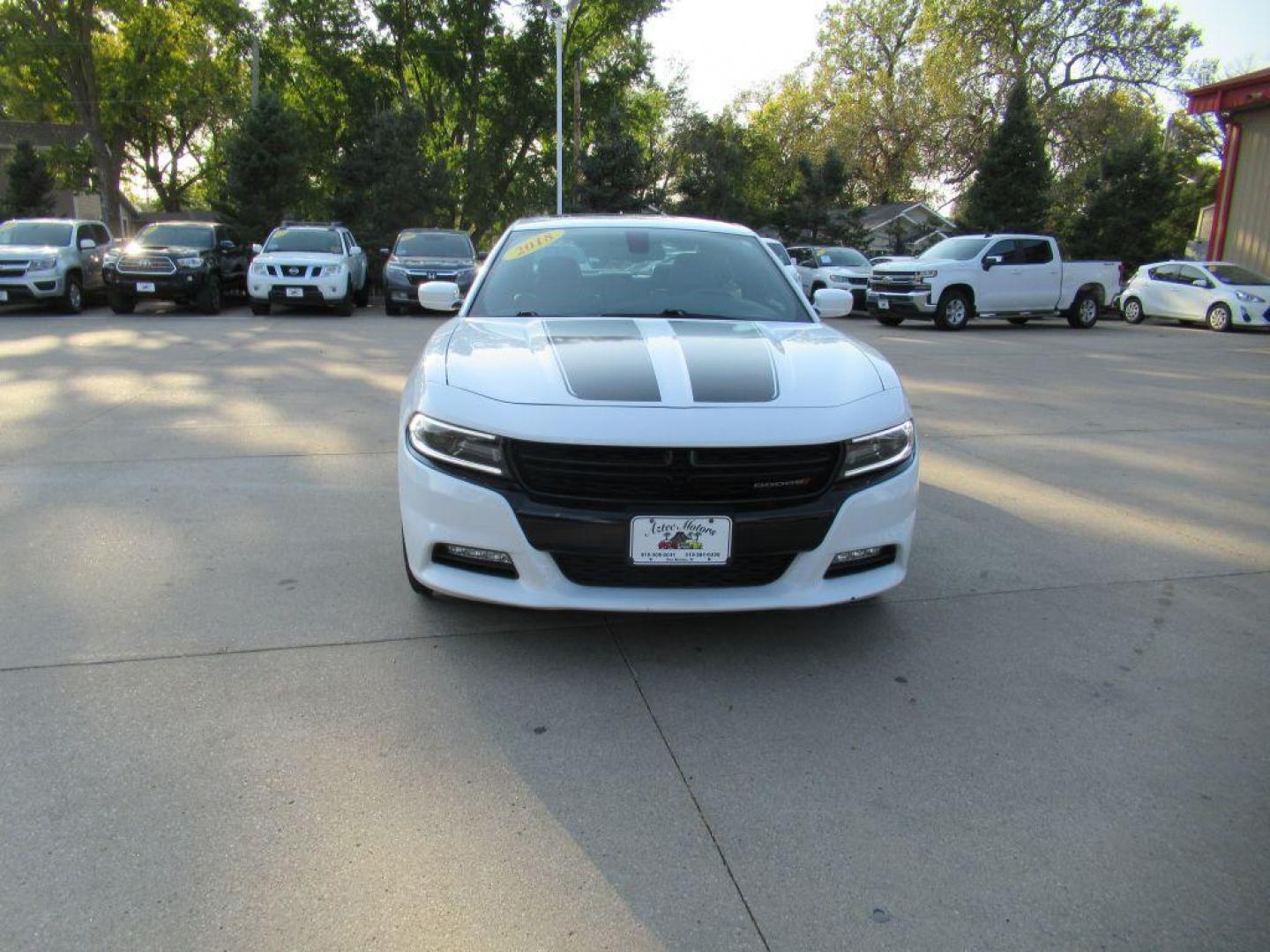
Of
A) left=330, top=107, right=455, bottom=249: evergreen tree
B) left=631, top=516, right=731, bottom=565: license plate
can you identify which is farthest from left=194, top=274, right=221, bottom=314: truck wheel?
left=631, top=516, right=731, bottom=565: license plate

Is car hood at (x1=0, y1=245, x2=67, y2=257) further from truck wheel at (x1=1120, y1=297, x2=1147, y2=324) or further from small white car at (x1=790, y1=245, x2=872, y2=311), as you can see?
truck wheel at (x1=1120, y1=297, x2=1147, y2=324)

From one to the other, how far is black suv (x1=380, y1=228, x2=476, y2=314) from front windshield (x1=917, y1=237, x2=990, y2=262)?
29.5 feet

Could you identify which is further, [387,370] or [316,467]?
[387,370]

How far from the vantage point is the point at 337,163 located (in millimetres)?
29031

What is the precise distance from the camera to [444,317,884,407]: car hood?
325 centimetres

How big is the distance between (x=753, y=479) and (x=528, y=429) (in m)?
0.77

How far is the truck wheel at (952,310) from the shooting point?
58.9 feet

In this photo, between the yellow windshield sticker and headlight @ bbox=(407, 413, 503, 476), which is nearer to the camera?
headlight @ bbox=(407, 413, 503, 476)

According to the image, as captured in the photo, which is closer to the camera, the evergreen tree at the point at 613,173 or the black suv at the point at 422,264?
the black suv at the point at 422,264

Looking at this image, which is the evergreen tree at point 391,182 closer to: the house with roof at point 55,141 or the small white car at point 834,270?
the small white car at point 834,270

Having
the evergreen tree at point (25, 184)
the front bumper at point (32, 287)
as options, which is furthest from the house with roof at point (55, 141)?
the front bumper at point (32, 287)

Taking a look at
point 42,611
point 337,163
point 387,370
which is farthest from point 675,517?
point 337,163

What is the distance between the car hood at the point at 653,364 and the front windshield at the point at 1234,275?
20208 mm

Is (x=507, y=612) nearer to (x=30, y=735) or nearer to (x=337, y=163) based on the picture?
(x=30, y=735)
